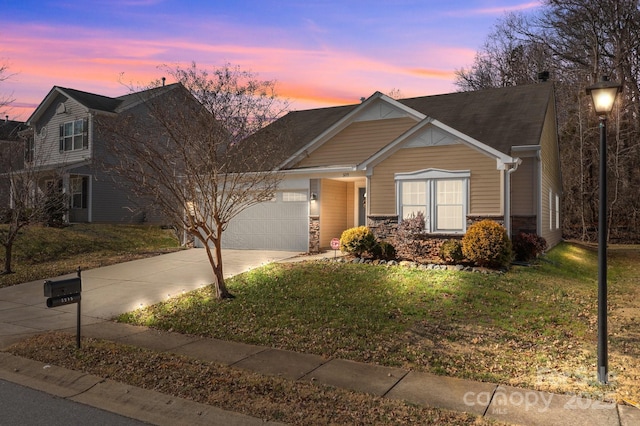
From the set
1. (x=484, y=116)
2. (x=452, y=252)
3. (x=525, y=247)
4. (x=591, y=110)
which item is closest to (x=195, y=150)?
(x=452, y=252)

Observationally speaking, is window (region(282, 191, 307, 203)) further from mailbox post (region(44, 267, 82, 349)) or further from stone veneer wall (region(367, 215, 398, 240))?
mailbox post (region(44, 267, 82, 349))

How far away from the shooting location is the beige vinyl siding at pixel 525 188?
54.7ft

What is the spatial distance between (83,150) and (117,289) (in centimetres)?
1793

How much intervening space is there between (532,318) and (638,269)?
38.2ft

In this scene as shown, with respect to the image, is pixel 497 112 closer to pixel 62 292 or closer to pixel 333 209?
pixel 333 209

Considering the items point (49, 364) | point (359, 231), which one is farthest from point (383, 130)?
point (49, 364)

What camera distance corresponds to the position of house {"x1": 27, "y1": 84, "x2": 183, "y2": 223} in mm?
26312

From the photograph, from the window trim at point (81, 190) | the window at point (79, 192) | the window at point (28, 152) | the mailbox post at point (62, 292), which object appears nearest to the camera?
the mailbox post at point (62, 292)

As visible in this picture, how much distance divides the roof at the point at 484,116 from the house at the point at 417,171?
0.04 metres

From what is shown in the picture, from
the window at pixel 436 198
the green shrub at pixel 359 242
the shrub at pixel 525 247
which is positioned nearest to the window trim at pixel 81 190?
the green shrub at pixel 359 242

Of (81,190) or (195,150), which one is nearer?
(195,150)

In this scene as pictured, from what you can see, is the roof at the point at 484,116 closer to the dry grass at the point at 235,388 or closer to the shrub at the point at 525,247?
the shrub at the point at 525,247

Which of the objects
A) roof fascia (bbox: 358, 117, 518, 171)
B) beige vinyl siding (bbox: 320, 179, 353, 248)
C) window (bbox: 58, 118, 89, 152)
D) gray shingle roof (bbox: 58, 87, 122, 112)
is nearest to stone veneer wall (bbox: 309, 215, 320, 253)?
beige vinyl siding (bbox: 320, 179, 353, 248)

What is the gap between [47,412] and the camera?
17.1 ft
